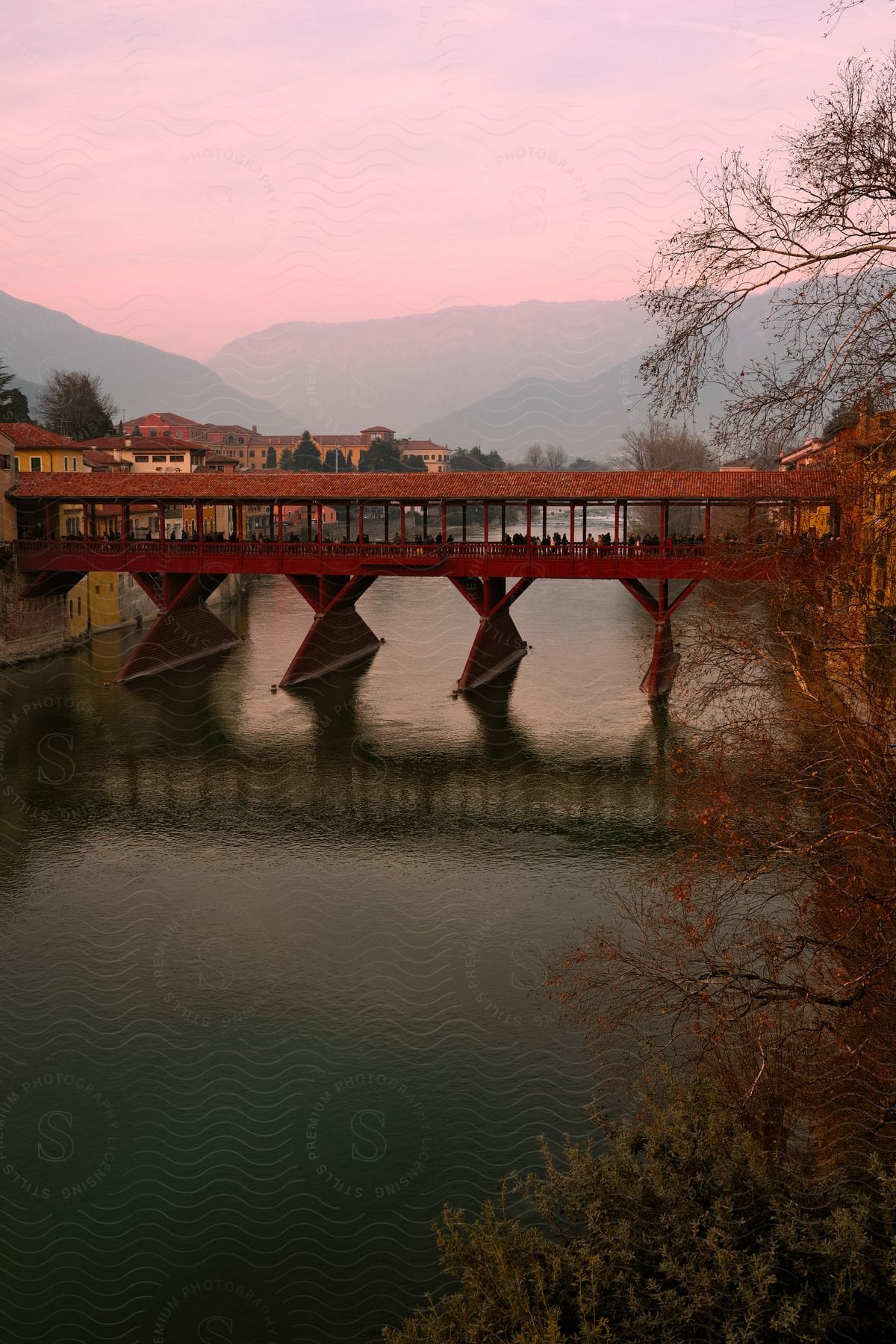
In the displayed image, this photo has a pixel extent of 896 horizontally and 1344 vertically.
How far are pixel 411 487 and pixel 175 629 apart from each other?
10913mm

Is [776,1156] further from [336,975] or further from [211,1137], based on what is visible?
[336,975]

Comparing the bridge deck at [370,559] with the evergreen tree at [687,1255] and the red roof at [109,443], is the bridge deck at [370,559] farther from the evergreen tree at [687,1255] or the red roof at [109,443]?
the red roof at [109,443]

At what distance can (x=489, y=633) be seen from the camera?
39719 mm

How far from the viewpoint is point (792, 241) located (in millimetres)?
7438

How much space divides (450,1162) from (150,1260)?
3.41 m

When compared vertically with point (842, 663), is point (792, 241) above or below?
above

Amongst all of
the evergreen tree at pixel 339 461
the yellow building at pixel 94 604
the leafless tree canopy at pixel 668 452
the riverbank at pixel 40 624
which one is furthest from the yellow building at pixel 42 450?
the evergreen tree at pixel 339 461

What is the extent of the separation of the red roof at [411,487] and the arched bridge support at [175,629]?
135 inches

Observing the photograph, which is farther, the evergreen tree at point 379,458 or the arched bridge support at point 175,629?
the evergreen tree at point 379,458

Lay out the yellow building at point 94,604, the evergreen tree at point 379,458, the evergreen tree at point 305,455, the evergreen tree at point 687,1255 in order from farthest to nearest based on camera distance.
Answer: the evergreen tree at point 379,458 → the evergreen tree at point 305,455 → the yellow building at point 94,604 → the evergreen tree at point 687,1255

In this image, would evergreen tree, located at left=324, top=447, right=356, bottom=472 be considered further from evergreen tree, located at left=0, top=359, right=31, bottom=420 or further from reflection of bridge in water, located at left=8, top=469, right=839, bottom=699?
reflection of bridge in water, located at left=8, top=469, right=839, bottom=699

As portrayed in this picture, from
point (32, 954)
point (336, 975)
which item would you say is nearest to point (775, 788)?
point (336, 975)

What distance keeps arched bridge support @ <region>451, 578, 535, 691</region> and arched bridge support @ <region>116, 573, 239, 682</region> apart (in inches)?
413

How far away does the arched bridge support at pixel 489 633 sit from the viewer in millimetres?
38062
